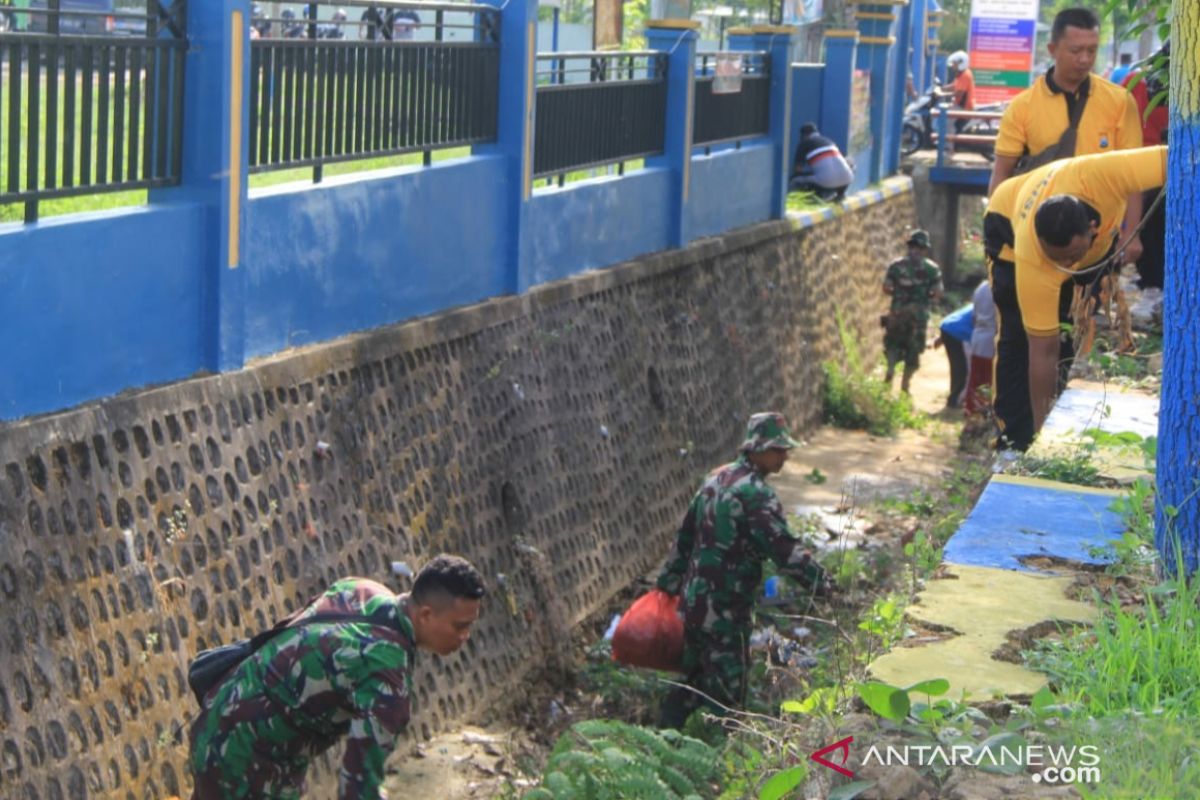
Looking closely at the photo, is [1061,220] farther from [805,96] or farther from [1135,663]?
[805,96]

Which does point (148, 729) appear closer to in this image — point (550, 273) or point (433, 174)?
point (433, 174)

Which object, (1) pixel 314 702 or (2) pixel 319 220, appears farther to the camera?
(2) pixel 319 220

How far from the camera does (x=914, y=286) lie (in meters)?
15.4

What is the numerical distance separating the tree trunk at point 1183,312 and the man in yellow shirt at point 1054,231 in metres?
1.67

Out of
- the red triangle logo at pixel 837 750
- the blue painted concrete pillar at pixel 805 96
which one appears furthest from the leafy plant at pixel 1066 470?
the blue painted concrete pillar at pixel 805 96

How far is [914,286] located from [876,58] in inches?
279

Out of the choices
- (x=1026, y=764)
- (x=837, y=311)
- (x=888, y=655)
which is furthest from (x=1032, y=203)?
(x=837, y=311)

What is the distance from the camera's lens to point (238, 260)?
23.7 ft

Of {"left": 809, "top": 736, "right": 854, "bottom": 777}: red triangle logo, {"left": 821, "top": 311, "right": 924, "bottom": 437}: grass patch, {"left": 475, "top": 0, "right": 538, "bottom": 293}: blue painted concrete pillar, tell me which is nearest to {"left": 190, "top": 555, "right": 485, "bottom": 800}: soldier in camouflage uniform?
{"left": 809, "top": 736, "right": 854, "bottom": 777}: red triangle logo

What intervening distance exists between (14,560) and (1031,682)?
10.6 ft

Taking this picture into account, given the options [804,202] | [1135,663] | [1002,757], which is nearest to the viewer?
[1002,757]

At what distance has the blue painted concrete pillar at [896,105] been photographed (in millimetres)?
22484

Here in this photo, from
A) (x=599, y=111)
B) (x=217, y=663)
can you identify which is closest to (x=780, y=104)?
(x=599, y=111)

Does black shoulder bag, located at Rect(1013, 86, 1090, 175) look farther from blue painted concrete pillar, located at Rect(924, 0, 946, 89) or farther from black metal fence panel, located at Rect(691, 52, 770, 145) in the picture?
blue painted concrete pillar, located at Rect(924, 0, 946, 89)
